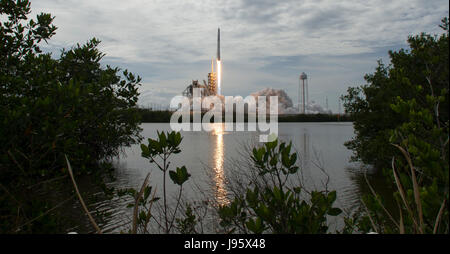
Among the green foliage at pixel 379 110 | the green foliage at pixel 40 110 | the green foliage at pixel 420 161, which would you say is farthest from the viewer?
the green foliage at pixel 379 110

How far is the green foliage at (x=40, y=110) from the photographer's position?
301 centimetres

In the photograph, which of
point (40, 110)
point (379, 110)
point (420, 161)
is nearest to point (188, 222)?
point (40, 110)

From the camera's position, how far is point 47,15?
5.14m

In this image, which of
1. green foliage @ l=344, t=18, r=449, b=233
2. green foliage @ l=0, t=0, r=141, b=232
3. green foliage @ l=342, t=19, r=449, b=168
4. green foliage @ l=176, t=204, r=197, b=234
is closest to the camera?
green foliage @ l=344, t=18, r=449, b=233

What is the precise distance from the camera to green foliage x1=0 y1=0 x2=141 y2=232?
9.88ft

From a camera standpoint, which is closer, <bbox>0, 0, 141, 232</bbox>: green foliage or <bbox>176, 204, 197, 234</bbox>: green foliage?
<bbox>0, 0, 141, 232</bbox>: green foliage

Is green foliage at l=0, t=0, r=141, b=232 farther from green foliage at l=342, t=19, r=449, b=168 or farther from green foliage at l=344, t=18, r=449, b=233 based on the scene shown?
green foliage at l=342, t=19, r=449, b=168

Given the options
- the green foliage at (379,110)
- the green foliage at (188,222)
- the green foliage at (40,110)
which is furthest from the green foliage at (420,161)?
the green foliage at (379,110)

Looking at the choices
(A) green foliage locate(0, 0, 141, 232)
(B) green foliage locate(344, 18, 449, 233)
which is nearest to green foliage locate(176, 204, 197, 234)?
(A) green foliage locate(0, 0, 141, 232)

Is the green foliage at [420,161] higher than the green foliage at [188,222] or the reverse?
higher

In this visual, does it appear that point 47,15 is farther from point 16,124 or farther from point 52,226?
point 52,226

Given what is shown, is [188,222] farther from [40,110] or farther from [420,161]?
[420,161]

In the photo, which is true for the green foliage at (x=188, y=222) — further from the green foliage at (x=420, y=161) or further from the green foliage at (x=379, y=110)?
the green foliage at (x=379, y=110)
